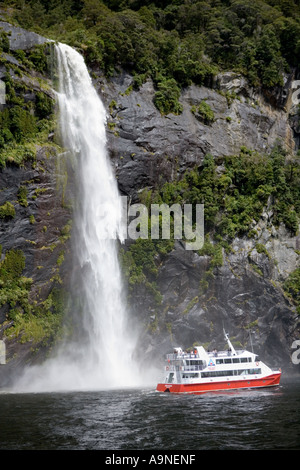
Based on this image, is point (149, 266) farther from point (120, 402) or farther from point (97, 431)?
point (97, 431)

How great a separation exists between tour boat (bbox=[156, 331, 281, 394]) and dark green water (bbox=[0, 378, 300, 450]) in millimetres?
2135

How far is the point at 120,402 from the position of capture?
26.6m

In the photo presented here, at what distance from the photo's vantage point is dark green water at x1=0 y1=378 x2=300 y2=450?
17297 mm

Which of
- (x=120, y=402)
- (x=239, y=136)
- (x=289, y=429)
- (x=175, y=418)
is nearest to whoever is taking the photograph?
(x=289, y=429)

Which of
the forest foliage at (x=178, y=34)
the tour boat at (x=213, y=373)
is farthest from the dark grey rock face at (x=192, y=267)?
the tour boat at (x=213, y=373)

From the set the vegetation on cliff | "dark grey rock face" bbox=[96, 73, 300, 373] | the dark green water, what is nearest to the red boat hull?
the dark green water

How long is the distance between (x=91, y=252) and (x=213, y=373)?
14.6 metres

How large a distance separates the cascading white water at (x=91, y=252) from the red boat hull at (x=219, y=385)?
574 cm

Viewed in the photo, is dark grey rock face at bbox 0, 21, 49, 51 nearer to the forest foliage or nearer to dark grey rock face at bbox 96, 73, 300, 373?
the forest foliage

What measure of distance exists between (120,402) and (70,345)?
11465mm

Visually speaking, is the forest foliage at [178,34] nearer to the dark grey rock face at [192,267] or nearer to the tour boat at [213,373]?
the dark grey rock face at [192,267]

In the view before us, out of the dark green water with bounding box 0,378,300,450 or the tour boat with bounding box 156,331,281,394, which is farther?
the tour boat with bounding box 156,331,281,394

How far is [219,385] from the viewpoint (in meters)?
33.2

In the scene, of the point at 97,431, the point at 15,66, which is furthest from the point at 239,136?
the point at 97,431
